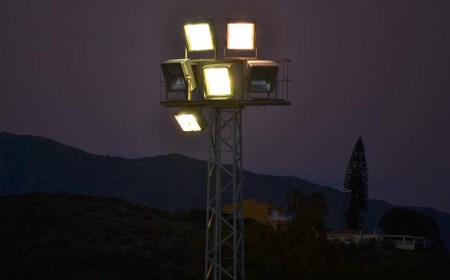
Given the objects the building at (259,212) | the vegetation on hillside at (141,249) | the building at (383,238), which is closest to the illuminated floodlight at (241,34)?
the vegetation on hillside at (141,249)

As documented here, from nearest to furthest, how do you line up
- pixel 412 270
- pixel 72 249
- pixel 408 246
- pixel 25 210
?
pixel 412 270
pixel 72 249
pixel 25 210
pixel 408 246

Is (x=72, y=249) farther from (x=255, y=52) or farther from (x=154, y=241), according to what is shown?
(x=255, y=52)

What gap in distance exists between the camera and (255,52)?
2067 centimetres

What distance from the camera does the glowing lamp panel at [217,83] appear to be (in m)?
20.4

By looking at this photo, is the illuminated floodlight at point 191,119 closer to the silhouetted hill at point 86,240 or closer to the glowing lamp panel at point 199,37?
the glowing lamp panel at point 199,37

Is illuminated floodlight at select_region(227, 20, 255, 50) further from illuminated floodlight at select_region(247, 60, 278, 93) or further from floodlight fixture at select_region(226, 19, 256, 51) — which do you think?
illuminated floodlight at select_region(247, 60, 278, 93)

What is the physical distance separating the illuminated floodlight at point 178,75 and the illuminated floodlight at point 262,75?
129cm

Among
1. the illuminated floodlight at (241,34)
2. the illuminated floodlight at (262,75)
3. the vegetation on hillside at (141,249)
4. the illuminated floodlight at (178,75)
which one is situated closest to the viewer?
the illuminated floodlight at (262,75)

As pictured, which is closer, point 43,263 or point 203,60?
point 203,60

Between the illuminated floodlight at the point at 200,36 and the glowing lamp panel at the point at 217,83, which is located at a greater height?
the illuminated floodlight at the point at 200,36

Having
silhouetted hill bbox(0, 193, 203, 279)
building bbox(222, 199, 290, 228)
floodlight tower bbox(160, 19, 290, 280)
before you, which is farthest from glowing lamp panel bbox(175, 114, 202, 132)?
building bbox(222, 199, 290, 228)

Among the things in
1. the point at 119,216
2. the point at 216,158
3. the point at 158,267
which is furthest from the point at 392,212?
the point at 216,158

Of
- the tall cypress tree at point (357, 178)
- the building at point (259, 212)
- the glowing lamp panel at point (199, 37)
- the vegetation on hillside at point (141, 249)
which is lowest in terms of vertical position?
the vegetation on hillside at point (141, 249)

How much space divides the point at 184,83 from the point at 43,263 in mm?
37415
